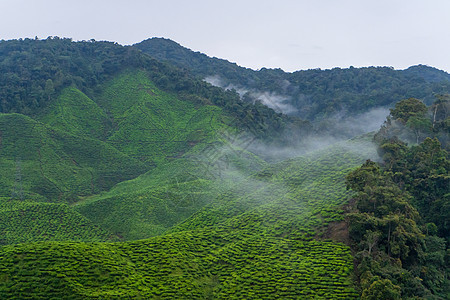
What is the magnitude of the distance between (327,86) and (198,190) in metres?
76.3

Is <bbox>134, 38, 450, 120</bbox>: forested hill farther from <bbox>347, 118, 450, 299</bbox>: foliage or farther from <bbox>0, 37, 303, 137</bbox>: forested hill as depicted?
<bbox>347, 118, 450, 299</bbox>: foliage

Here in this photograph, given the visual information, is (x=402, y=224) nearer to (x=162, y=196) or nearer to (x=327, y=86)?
(x=162, y=196)

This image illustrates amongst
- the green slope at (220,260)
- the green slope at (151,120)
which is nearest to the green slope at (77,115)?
the green slope at (151,120)

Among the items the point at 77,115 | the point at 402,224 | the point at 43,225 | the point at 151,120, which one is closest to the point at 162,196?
the point at 43,225

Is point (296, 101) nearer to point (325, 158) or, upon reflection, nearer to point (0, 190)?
point (325, 158)

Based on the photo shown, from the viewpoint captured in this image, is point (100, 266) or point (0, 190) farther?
point (0, 190)

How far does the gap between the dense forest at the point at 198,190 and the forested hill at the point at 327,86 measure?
1192mm

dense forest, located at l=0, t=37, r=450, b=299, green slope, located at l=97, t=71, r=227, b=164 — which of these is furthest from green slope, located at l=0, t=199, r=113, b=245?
green slope, located at l=97, t=71, r=227, b=164

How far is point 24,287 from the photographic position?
773 inches

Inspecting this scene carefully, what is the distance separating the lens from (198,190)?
155 ft

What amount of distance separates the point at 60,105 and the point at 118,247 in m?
53.5

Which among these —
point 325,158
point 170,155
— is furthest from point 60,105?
point 325,158

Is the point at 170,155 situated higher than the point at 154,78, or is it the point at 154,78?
the point at 154,78

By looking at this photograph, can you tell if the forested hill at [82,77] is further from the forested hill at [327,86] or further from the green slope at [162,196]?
the forested hill at [327,86]
